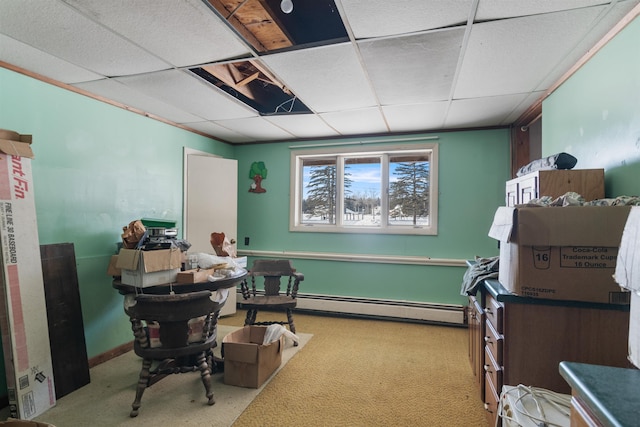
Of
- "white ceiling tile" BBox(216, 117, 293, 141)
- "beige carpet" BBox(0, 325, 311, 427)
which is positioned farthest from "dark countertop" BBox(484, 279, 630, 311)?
"white ceiling tile" BBox(216, 117, 293, 141)

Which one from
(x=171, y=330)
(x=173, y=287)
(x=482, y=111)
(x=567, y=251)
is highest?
(x=482, y=111)

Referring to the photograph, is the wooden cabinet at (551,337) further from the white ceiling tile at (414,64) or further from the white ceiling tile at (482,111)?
the white ceiling tile at (482,111)

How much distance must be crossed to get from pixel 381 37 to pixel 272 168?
2.80 meters

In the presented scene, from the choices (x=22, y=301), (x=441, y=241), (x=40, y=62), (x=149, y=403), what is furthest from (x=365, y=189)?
(x=22, y=301)

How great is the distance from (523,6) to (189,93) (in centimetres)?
241

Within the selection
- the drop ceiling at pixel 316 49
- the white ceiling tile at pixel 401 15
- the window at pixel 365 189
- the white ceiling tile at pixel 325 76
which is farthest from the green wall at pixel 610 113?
the window at pixel 365 189

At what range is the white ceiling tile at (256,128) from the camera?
3.42 meters

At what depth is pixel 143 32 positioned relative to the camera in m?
1.72

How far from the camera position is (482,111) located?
3.00 meters

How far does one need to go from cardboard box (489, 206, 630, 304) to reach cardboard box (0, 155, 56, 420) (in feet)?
9.49

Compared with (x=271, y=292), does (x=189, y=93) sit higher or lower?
higher

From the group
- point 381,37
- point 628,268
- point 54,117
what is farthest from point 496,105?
point 54,117

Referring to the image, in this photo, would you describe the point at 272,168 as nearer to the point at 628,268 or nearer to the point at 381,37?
the point at 381,37

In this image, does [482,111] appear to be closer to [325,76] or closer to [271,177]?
[325,76]
